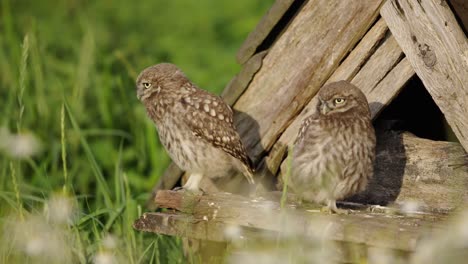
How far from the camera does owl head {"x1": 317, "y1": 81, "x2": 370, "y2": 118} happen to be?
5.13m

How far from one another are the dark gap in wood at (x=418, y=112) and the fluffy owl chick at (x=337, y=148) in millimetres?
793

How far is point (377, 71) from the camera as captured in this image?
5.38 meters

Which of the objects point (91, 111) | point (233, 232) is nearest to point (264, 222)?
point (233, 232)

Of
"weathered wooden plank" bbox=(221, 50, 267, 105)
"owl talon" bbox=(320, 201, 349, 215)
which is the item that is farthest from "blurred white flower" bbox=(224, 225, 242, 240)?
"weathered wooden plank" bbox=(221, 50, 267, 105)

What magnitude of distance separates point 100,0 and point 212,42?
2.07 metres

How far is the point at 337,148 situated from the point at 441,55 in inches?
27.4

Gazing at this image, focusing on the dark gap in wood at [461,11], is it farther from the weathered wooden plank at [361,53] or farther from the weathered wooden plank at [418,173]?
the weathered wooden plank at [418,173]

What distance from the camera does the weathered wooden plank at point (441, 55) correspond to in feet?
16.3

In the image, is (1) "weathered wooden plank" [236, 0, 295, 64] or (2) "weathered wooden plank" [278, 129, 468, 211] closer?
(2) "weathered wooden plank" [278, 129, 468, 211]

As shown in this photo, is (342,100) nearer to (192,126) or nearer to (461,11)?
(461,11)

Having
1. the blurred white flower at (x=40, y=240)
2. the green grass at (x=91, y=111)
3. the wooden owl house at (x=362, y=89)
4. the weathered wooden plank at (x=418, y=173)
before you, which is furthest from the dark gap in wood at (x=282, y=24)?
the blurred white flower at (x=40, y=240)

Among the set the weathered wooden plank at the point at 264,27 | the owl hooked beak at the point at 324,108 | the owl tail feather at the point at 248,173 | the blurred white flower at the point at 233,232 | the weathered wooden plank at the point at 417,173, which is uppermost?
the weathered wooden plank at the point at 264,27

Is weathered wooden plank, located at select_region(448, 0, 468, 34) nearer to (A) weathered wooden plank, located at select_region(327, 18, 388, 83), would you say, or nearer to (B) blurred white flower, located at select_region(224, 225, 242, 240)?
(A) weathered wooden plank, located at select_region(327, 18, 388, 83)

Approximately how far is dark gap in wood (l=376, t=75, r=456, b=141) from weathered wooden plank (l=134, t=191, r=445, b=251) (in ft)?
4.43
